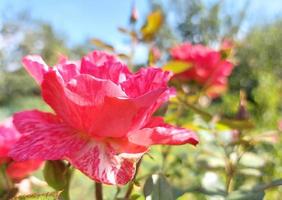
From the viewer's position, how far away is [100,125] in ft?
1.03

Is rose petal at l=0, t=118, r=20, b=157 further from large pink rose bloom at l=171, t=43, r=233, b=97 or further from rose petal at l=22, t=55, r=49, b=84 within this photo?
large pink rose bloom at l=171, t=43, r=233, b=97

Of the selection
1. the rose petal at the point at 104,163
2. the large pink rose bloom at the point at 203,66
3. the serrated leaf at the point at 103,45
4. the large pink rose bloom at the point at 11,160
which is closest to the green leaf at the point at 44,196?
the rose petal at the point at 104,163

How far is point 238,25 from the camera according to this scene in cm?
1373

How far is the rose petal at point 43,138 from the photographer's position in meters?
0.30

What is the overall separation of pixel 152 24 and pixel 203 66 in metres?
0.28

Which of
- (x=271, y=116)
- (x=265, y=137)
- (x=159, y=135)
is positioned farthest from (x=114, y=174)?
(x=271, y=116)

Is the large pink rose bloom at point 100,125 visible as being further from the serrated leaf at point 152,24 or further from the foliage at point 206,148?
the serrated leaf at point 152,24

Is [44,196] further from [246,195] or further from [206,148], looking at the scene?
[206,148]

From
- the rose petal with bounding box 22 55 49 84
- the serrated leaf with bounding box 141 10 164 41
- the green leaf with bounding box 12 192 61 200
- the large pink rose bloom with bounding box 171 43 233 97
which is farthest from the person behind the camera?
the large pink rose bloom with bounding box 171 43 233 97

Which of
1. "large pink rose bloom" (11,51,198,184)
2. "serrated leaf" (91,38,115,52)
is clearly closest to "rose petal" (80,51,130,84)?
"large pink rose bloom" (11,51,198,184)

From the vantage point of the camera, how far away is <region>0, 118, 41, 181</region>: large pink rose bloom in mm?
403

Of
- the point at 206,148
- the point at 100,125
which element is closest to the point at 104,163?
the point at 100,125

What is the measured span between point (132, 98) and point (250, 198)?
6.2 inches

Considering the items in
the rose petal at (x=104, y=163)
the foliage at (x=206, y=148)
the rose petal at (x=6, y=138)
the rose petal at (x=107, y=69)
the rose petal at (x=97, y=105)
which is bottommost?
the foliage at (x=206, y=148)
